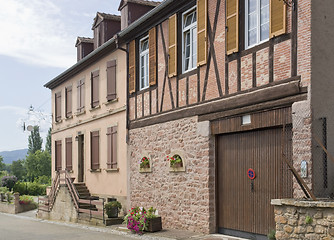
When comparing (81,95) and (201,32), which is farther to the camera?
(81,95)

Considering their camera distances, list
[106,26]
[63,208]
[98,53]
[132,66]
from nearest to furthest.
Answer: [132,66]
[63,208]
[98,53]
[106,26]

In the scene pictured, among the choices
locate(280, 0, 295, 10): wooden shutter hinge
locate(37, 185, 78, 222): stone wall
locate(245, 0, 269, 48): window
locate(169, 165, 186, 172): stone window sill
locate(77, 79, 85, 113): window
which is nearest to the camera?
locate(280, 0, 295, 10): wooden shutter hinge

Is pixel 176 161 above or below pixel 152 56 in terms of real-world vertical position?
below

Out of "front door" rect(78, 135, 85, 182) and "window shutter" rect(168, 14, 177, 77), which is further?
"front door" rect(78, 135, 85, 182)

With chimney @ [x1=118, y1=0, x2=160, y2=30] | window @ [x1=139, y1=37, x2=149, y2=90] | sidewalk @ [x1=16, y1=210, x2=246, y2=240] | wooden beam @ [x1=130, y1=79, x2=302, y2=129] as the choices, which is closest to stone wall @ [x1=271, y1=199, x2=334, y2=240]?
wooden beam @ [x1=130, y1=79, x2=302, y2=129]

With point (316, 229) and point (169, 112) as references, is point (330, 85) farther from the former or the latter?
point (169, 112)

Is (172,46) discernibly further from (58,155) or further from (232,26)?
(58,155)

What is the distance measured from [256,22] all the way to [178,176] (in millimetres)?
4899

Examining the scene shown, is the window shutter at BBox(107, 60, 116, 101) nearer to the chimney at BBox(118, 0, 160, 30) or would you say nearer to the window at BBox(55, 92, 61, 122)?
the chimney at BBox(118, 0, 160, 30)

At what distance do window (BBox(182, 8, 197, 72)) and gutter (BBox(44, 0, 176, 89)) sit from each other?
693 millimetres

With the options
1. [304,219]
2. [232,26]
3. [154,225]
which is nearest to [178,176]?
[154,225]

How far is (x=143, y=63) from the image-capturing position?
16.1 metres

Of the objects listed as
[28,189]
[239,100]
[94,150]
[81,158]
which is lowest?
[28,189]

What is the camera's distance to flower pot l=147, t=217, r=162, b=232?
13.1 meters
